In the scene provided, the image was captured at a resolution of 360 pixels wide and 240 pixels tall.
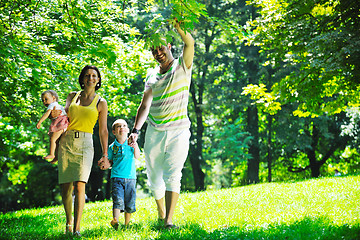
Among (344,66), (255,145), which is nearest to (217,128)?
(255,145)

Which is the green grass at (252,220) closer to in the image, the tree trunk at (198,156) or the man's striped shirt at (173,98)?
the man's striped shirt at (173,98)

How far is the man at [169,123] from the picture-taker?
4.91m

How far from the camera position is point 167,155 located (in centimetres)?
500

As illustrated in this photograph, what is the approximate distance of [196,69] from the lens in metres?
25.9

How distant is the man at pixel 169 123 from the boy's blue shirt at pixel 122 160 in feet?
1.53

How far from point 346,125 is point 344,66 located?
60.8ft

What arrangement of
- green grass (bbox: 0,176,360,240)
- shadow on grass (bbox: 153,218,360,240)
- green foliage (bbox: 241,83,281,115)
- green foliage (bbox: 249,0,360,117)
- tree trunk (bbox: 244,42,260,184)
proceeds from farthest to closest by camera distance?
1. tree trunk (bbox: 244,42,260,184)
2. green foliage (bbox: 241,83,281,115)
3. green foliage (bbox: 249,0,360,117)
4. green grass (bbox: 0,176,360,240)
5. shadow on grass (bbox: 153,218,360,240)

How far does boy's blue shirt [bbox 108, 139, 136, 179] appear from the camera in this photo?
552 centimetres

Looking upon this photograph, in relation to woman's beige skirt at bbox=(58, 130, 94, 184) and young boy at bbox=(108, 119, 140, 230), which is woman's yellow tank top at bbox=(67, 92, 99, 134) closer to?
woman's beige skirt at bbox=(58, 130, 94, 184)

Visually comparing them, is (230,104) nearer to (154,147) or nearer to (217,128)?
(217,128)

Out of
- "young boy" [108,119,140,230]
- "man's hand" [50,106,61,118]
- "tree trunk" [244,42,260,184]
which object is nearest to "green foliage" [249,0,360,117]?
"young boy" [108,119,140,230]

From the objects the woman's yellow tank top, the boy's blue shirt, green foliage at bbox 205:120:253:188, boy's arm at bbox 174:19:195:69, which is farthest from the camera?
green foliage at bbox 205:120:253:188

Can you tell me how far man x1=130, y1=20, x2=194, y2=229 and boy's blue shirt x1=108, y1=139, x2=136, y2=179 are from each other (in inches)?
Answer: 18.4

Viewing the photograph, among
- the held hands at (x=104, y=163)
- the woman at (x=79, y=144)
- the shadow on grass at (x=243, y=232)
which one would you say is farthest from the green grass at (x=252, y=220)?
the held hands at (x=104, y=163)
